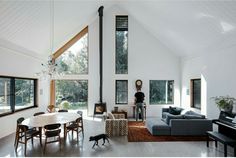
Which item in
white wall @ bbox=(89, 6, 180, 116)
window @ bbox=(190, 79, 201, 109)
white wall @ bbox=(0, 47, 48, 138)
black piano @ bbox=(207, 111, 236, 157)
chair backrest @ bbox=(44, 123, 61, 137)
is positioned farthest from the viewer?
white wall @ bbox=(89, 6, 180, 116)

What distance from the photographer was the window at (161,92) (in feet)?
29.9

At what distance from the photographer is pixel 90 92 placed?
8.99 m

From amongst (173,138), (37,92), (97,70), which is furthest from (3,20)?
(173,138)

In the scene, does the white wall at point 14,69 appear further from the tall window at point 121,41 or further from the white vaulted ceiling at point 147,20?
the tall window at point 121,41

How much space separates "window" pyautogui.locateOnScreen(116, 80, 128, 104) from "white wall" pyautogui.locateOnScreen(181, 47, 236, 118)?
3.46 metres

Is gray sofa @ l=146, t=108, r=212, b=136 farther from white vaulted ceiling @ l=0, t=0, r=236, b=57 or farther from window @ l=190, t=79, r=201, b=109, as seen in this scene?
white vaulted ceiling @ l=0, t=0, r=236, b=57

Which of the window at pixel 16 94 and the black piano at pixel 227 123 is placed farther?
the window at pixel 16 94

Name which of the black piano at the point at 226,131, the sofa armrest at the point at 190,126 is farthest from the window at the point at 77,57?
the black piano at the point at 226,131

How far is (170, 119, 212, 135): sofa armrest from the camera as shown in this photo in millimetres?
5414

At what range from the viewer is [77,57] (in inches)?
359

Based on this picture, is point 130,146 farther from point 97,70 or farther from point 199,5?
point 97,70

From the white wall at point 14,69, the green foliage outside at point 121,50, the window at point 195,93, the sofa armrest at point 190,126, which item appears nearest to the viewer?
the white wall at point 14,69

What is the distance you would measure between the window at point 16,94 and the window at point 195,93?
749cm

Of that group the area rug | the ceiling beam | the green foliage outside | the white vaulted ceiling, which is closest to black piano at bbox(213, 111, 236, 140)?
the area rug
